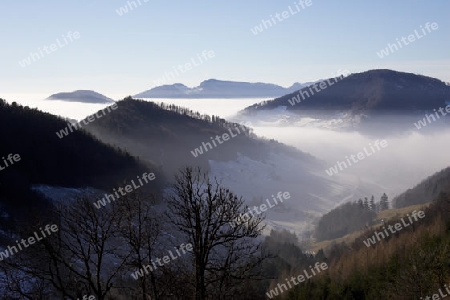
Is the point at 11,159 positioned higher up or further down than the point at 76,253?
higher up

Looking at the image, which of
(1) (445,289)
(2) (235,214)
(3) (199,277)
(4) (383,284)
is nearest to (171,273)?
(3) (199,277)

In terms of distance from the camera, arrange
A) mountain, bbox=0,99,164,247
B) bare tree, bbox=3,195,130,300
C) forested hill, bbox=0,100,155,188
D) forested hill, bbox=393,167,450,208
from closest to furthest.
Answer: bare tree, bbox=3,195,130,300 → mountain, bbox=0,99,164,247 → forested hill, bbox=0,100,155,188 → forested hill, bbox=393,167,450,208

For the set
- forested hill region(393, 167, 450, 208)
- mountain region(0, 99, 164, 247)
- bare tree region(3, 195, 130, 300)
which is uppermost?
mountain region(0, 99, 164, 247)

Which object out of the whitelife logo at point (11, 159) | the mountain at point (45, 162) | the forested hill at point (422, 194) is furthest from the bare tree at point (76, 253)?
the forested hill at point (422, 194)

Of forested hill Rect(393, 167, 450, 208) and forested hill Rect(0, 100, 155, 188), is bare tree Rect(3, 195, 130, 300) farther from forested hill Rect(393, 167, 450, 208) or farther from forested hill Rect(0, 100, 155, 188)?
forested hill Rect(393, 167, 450, 208)

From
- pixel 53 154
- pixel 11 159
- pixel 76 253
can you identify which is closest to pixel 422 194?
pixel 53 154

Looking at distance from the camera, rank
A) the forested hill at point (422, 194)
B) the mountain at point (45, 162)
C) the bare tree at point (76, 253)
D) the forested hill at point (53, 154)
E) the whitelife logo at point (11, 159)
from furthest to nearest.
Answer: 1. the forested hill at point (422, 194)
2. the forested hill at point (53, 154)
3. the whitelife logo at point (11, 159)
4. the mountain at point (45, 162)
5. the bare tree at point (76, 253)

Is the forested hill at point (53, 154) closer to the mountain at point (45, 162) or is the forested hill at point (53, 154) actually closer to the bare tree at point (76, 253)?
the mountain at point (45, 162)

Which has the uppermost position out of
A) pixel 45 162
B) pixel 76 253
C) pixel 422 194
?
pixel 45 162

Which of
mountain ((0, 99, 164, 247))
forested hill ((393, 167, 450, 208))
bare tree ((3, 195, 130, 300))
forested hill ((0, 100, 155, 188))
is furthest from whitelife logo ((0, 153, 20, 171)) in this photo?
forested hill ((393, 167, 450, 208))

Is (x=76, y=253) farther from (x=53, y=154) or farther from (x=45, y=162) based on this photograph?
(x=53, y=154)

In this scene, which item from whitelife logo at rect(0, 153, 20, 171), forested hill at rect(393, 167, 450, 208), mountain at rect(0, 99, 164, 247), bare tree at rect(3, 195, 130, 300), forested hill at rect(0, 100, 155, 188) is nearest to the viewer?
→ bare tree at rect(3, 195, 130, 300)

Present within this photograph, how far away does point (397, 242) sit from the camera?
64.1m

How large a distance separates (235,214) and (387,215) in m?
135
